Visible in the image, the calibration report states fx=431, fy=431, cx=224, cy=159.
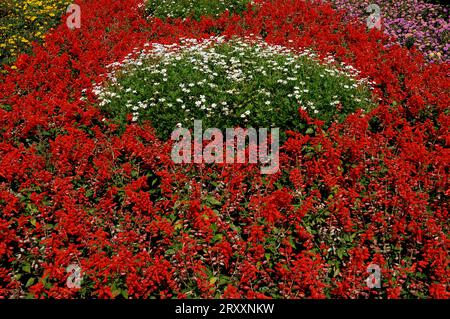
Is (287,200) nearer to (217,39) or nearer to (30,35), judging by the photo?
(217,39)

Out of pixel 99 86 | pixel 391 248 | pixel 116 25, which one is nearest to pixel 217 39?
pixel 99 86

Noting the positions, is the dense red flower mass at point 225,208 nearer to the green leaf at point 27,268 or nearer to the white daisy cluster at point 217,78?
the green leaf at point 27,268

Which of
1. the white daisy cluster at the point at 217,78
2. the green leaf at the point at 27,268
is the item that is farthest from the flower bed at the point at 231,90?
the green leaf at the point at 27,268

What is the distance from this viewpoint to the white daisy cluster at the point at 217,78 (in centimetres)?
703

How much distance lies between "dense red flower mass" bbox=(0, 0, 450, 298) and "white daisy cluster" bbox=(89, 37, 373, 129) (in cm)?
62

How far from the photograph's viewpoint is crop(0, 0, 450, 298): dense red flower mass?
420 cm

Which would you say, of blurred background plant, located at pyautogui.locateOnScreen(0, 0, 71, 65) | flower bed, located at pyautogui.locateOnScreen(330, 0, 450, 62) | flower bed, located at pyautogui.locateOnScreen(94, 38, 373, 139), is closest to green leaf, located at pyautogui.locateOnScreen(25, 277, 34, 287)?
flower bed, located at pyautogui.locateOnScreen(94, 38, 373, 139)

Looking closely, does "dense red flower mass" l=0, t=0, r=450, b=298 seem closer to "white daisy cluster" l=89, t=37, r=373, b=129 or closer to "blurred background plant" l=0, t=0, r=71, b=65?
"white daisy cluster" l=89, t=37, r=373, b=129

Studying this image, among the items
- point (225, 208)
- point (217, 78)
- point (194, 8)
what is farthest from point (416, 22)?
point (225, 208)

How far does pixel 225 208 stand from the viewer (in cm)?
514

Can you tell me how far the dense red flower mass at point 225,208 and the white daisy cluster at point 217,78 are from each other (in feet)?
2.02

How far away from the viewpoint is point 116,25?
1193cm
